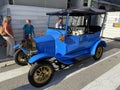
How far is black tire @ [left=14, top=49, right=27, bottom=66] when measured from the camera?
16.3 ft

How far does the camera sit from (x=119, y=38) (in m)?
11.0

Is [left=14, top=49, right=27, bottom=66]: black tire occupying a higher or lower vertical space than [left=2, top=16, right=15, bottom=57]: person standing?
lower

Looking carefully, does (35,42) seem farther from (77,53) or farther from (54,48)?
(77,53)

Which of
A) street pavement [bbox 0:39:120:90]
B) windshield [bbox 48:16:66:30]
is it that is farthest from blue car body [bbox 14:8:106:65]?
street pavement [bbox 0:39:120:90]

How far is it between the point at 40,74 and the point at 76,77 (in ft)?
3.84

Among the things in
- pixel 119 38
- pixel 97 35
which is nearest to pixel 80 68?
pixel 97 35

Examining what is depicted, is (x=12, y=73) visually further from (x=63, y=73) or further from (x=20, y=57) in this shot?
(x=63, y=73)

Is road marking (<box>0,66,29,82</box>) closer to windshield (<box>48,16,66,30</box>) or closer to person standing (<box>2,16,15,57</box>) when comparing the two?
person standing (<box>2,16,15,57</box>)

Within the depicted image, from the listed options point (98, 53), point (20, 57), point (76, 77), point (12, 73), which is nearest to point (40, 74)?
point (76, 77)

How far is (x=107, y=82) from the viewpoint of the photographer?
4.09 meters

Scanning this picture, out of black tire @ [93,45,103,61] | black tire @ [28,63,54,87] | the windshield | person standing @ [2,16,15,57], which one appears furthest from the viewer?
black tire @ [93,45,103,61]

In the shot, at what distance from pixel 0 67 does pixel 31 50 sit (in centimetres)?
163

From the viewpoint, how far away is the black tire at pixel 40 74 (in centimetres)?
361

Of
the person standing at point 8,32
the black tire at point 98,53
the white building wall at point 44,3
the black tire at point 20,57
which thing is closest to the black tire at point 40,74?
the black tire at point 20,57
